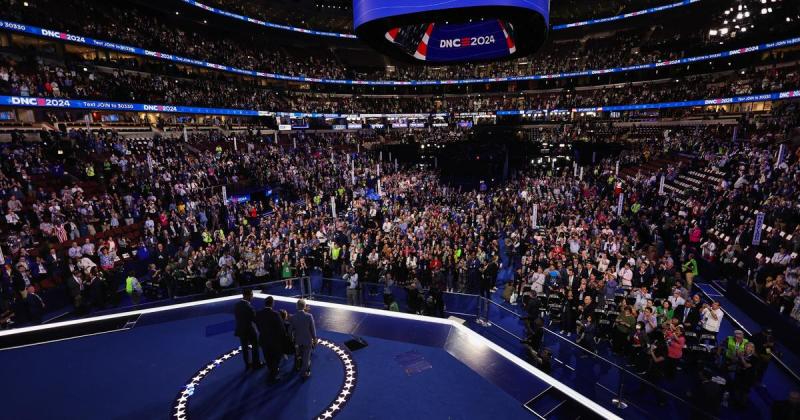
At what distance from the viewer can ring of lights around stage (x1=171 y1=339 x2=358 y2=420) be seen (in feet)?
18.1

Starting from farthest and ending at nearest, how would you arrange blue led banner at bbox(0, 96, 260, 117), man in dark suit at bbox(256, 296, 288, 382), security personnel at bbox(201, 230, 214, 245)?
blue led banner at bbox(0, 96, 260, 117), security personnel at bbox(201, 230, 214, 245), man in dark suit at bbox(256, 296, 288, 382)

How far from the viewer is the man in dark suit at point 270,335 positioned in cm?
617

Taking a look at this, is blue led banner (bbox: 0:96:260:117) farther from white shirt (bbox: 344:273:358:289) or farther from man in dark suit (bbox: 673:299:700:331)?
man in dark suit (bbox: 673:299:700:331)

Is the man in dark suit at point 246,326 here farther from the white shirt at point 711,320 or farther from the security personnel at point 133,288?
the white shirt at point 711,320

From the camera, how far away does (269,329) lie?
6195 mm

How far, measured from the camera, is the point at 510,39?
21.1 ft

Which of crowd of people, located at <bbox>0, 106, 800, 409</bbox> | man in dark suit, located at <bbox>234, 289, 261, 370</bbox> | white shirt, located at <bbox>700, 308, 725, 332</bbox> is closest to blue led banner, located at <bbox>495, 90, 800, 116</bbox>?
crowd of people, located at <bbox>0, 106, 800, 409</bbox>

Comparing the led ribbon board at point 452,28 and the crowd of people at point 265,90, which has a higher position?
the crowd of people at point 265,90

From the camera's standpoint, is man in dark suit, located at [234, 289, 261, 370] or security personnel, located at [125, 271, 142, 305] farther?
security personnel, located at [125, 271, 142, 305]

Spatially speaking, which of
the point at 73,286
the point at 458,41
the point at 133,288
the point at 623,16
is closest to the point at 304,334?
the point at 458,41

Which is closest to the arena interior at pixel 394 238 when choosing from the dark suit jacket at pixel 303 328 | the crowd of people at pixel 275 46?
the dark suit jacket at pixel 303 328

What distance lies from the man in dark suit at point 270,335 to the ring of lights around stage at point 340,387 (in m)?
1.12

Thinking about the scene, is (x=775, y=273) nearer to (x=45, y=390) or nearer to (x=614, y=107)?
(x=45, y=390)

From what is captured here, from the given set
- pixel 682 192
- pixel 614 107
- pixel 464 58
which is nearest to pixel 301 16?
pixel 614 107
